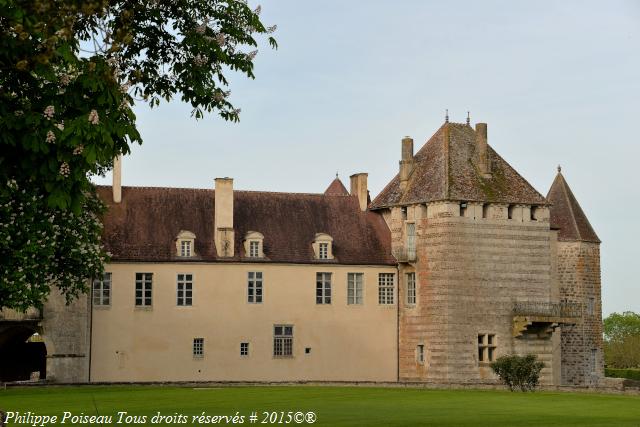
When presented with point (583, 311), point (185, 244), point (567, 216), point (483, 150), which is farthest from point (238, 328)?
point (567, 216)

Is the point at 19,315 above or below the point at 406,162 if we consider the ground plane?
below

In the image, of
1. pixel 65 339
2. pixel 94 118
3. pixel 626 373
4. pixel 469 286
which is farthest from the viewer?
pixel 626 373

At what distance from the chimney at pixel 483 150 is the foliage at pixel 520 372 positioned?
35.1ft

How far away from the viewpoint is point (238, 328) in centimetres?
4569

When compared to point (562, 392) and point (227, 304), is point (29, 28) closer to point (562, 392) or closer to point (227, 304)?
point (562, 392)

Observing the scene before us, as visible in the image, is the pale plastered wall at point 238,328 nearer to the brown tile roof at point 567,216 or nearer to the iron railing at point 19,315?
the iron railing at point 19,315

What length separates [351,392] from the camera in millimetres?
35406

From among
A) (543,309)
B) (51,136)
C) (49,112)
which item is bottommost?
(543,309)

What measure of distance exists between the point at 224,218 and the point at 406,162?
8.19m

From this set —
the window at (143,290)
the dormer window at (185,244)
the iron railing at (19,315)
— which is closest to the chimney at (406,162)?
the dormer window at (185,244)

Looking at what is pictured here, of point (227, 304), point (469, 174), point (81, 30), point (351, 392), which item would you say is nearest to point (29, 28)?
point (81, 30)

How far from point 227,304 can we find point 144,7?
28.8 metres

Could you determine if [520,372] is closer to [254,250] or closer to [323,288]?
[323,288]

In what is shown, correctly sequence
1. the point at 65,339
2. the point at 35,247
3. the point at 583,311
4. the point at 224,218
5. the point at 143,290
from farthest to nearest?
the point at 583,311 < the point at 224,218 < the point at 143,290 < the point at 65,339 < the point at 35,247
